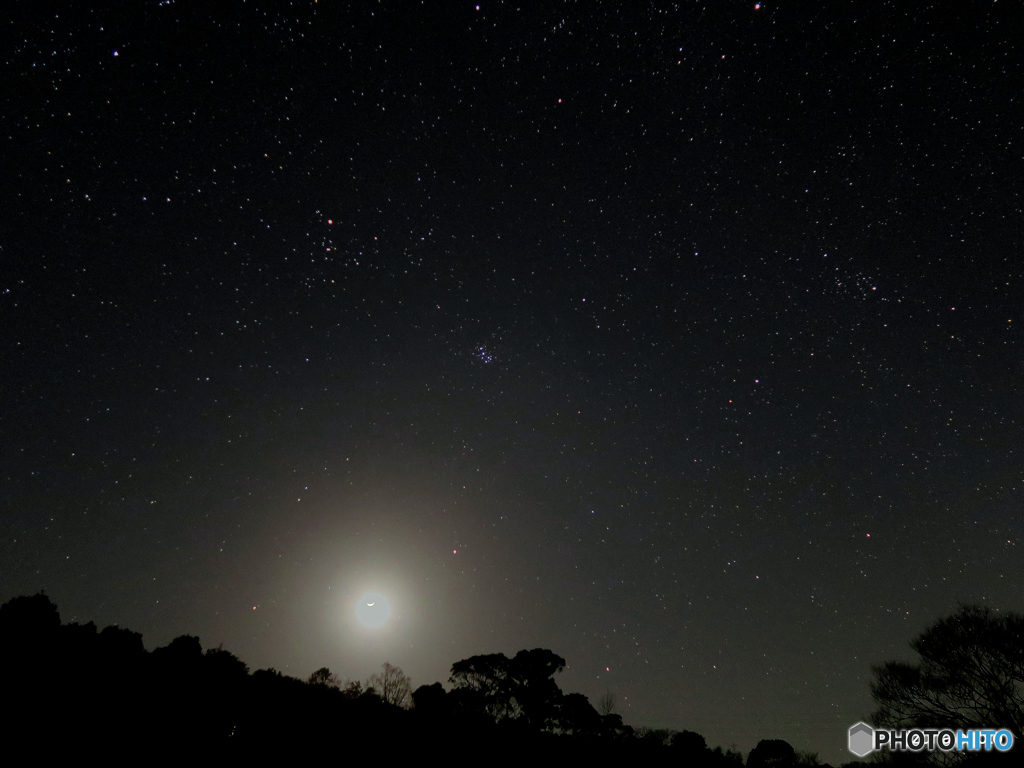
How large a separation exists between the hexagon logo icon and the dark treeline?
501cm

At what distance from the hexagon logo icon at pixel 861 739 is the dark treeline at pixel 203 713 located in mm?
5012

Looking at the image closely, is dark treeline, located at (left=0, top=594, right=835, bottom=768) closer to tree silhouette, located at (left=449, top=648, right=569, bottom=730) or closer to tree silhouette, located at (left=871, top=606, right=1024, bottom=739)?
tree silhouette, located at (left=449, top=648, right=569, bottom=730)

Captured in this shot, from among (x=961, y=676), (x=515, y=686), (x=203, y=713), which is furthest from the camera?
(x=515, y=686)

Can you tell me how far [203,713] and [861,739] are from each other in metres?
21.2

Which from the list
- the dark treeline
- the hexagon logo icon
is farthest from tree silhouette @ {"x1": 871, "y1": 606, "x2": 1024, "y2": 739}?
the dark treeline

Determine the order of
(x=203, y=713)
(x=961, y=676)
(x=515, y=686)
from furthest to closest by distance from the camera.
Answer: (x=515, y=686) < (x=961, y=676) < (x=203, y=713)

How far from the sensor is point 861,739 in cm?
1730

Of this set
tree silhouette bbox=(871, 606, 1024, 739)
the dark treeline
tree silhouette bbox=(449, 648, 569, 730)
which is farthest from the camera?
tree silhouette bbox=(449, 648, 569, 730)

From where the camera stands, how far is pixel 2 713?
904cm

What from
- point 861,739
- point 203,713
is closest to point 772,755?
point 861,739

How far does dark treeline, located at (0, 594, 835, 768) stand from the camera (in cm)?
916

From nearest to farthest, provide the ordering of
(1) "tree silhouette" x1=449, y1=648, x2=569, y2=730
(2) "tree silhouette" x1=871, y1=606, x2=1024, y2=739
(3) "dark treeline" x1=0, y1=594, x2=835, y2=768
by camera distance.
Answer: (3) "dark treeline" x1=0, y1=594, x2=835, y2=768, (2) "tree silhouette" x1=871, y1=606, x2=1024, y2=739, (1) "tree silhouette" x1=449, y1=648, x2=569, y2=730

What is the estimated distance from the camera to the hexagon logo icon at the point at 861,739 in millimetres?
17109

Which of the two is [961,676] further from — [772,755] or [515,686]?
[515,686]
